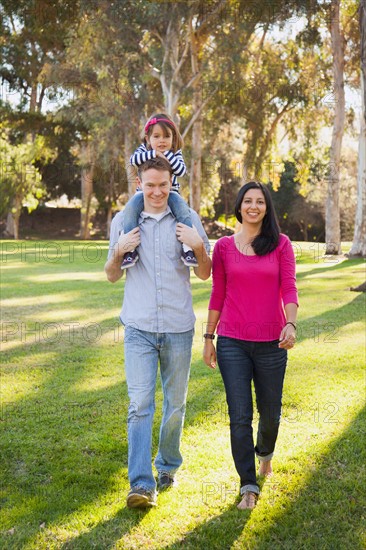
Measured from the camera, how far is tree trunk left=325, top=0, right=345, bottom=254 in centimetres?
2223

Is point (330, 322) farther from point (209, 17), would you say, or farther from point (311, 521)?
point (209, 17)

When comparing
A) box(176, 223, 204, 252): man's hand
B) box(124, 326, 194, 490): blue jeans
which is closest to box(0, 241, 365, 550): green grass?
box(124, 326, 194, 490): blue jeans

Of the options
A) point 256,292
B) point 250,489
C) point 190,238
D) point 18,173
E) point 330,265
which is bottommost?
point 250,489

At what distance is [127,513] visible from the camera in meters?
3.88

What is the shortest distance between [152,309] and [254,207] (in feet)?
2.94

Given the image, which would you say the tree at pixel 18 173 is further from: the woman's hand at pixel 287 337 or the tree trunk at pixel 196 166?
the woman's hand at pixel 287 337

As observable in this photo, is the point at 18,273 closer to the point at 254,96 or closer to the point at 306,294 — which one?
the point at 306,294

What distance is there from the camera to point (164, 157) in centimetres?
400

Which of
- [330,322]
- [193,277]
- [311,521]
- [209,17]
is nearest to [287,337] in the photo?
[311,521]

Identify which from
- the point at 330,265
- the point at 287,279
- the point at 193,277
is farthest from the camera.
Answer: the point at 330,265

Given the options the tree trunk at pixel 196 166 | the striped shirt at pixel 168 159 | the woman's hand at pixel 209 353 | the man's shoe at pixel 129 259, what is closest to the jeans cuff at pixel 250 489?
the woman's hand at pixel 209 353

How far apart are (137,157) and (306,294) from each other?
1047 centimetres

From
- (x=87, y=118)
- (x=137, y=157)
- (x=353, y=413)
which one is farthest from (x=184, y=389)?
(x=87, y=118)

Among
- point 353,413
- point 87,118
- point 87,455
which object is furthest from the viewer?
point 87,118
